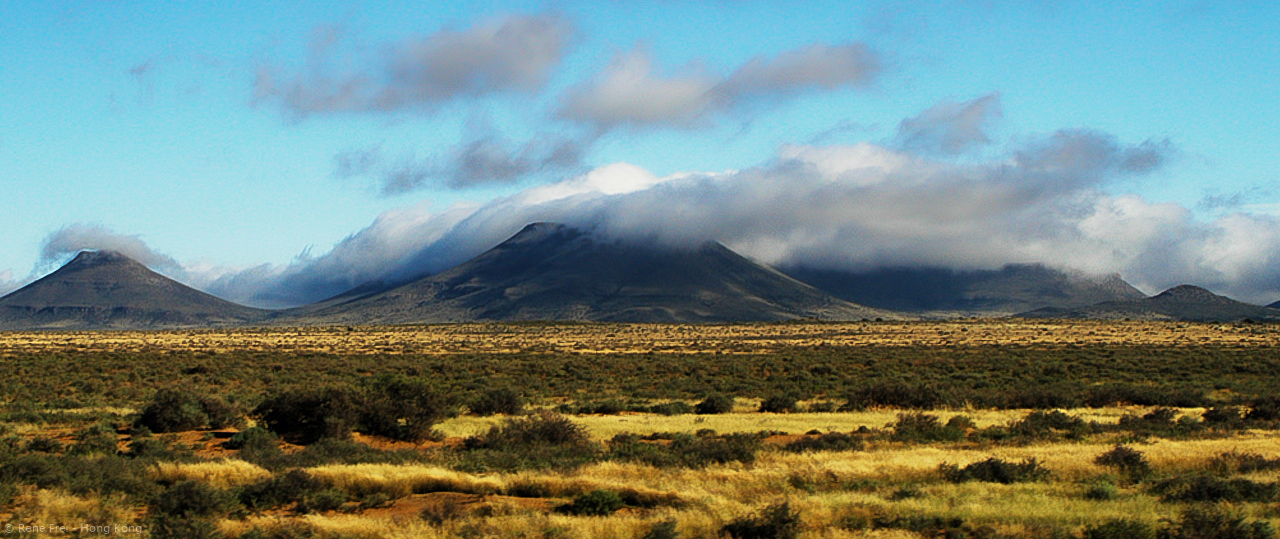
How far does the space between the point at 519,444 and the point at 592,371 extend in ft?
102

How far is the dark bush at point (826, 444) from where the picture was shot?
20.1 m

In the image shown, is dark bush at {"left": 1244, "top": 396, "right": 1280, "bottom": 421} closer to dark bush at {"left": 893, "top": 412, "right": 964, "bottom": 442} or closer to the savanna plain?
the savanna plain

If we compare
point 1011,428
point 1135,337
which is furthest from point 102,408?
point 1135,337

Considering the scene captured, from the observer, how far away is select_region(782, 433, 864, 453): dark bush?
20.1 meters

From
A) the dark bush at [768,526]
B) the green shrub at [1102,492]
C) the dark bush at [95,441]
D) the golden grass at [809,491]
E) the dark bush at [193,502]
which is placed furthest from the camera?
the dark bush at [95,441]

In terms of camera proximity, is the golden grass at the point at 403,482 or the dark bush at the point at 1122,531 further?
the golden grass at the point at 403,482

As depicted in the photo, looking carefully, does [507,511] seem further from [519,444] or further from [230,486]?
[519,444]

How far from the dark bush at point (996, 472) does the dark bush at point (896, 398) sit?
1407 centimetres

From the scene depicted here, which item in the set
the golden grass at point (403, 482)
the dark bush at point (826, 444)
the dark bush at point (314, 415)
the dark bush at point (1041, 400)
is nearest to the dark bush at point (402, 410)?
the dark bush at point (314, 415)

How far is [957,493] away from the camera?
15625 millimetres

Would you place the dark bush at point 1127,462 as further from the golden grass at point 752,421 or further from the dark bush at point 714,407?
the dark bush at point 714,407

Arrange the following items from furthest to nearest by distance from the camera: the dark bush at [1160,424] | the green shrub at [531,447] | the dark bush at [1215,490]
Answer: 1. the dark bush at [1160,424]
2. the green shrub at [531,447]
3. the dark bush at [1215,490]

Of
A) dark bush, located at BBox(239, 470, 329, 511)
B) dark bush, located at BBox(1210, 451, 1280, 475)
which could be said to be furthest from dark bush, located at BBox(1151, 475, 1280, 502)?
dark bush, located at BBox(239, 470, 329, 511)

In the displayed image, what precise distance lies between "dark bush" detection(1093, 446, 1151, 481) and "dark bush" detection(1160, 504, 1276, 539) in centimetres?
368
